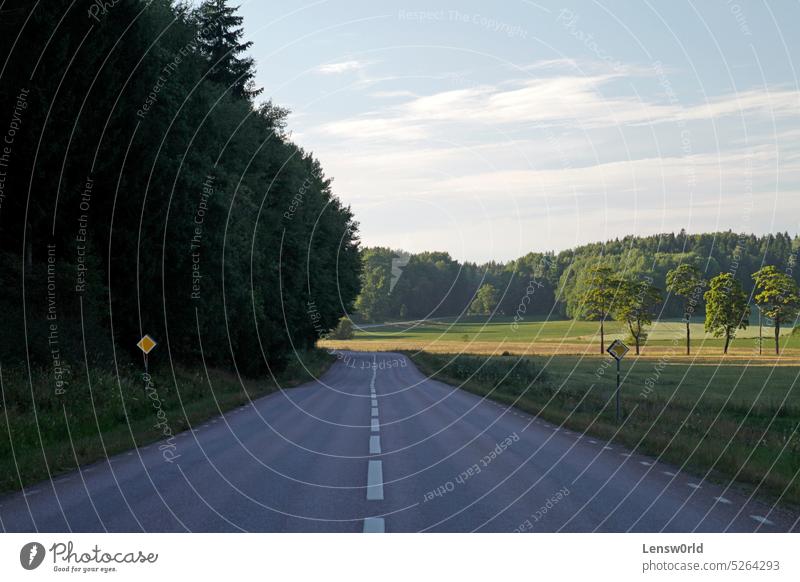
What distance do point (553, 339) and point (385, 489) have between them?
102 meters

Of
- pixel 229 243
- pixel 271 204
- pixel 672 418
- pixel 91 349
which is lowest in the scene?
pixel 672 418

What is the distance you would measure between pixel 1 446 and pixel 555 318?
136223 millimetres

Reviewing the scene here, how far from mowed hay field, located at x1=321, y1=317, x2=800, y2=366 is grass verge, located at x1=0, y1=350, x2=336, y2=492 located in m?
54.1

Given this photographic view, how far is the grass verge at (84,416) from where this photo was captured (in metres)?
13.1

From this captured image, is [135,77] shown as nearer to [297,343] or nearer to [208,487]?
[208,487]

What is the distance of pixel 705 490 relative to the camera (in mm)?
10422

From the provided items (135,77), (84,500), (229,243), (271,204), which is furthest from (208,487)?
(271,204)

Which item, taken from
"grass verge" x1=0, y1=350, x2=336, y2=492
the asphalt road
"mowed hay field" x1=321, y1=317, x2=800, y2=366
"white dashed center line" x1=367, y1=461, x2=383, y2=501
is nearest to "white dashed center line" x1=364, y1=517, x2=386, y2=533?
the asphalt road

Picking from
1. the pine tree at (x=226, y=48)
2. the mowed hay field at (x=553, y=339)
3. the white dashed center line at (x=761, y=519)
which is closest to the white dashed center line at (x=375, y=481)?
the white dashed center line at (x=761, y=519)

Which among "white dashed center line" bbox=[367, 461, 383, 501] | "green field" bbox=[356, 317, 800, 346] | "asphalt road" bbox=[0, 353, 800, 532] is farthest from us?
"green field" bbox=[356, 317, 800, 346]
